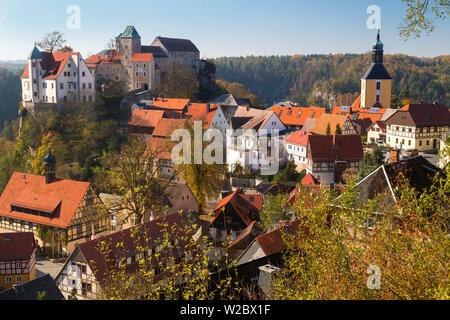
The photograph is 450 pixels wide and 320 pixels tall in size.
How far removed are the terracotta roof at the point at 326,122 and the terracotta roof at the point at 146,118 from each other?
48.3 ft

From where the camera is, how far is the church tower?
55.9 m

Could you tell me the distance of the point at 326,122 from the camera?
4272cm

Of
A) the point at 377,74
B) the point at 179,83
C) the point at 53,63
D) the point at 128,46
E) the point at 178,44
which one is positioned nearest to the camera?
the point at 53,63

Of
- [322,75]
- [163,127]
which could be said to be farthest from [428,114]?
[322,75]

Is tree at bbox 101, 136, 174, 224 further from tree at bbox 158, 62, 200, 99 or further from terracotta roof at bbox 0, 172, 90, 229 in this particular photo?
tree at bbox 158, 62, 200, 99

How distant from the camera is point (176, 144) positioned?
33.1 meters

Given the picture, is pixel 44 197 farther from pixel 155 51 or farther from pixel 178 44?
pixel 178 44

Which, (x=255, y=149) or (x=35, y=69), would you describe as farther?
(x=35, y=69)

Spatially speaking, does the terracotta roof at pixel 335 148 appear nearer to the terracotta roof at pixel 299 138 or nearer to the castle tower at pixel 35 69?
the terracotta roof at pixel 299 138

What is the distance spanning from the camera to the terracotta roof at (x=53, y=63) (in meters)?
49.2

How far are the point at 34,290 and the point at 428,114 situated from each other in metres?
32.2
